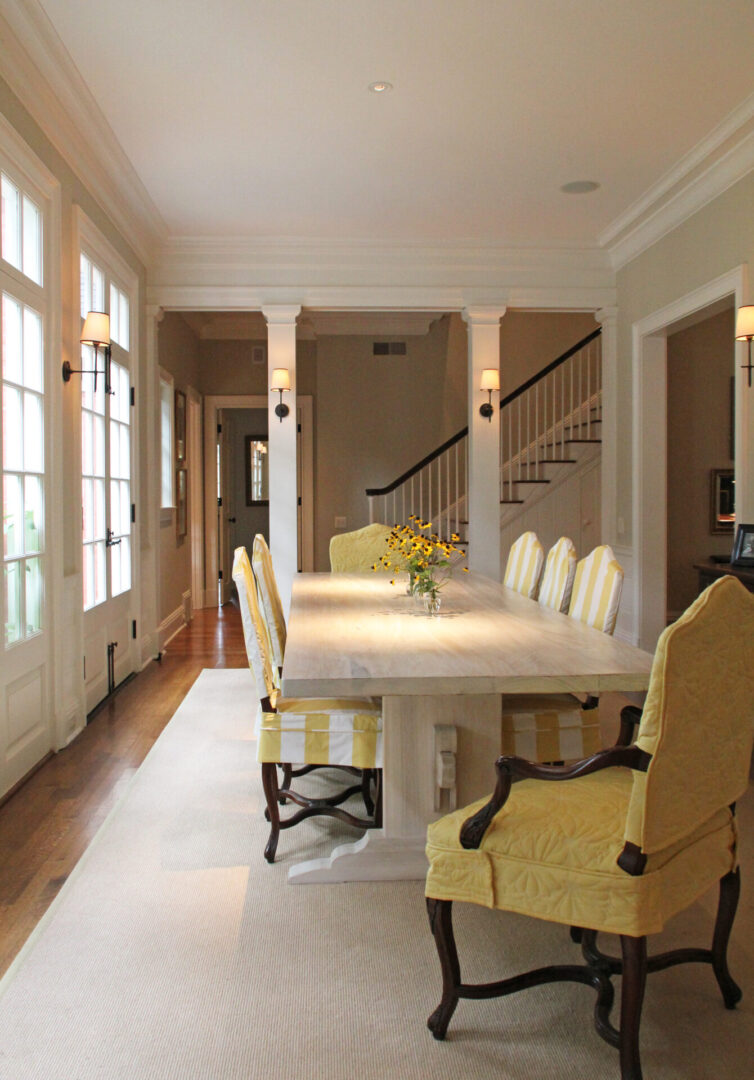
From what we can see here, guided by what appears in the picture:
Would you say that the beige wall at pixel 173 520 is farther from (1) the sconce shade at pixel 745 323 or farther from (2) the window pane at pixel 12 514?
(1) the sconce shade at pixel 745 323

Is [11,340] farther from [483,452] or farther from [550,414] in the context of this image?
[550,414]

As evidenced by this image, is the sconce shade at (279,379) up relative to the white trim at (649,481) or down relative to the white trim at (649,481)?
up

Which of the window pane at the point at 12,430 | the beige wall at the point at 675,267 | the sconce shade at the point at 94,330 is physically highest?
the beige wall at the point at 675,267

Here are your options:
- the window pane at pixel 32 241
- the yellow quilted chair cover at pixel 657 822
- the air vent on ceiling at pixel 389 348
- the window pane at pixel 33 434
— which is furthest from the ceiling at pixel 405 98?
the air vent on ceiling at pixel 389 348

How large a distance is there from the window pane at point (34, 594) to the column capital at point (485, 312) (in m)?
3.75

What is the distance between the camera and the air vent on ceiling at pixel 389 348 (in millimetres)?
8794

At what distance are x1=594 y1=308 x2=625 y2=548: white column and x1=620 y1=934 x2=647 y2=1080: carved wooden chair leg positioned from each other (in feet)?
15.7

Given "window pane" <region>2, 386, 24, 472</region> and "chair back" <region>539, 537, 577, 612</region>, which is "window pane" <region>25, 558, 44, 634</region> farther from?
"chair back" <region>539, 537, 577, 612</region>

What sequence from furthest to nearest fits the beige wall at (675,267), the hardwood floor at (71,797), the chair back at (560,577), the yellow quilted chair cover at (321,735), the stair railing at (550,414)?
the stair railing at (550,414) → the beige wall at (675,267) → the chair back at (560,577) → the yellow quilted chair cover at (321,735) → the hardwood floor at (71,797)

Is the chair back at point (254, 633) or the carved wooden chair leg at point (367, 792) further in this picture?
the carved wooden chair leg at point (367, 792)

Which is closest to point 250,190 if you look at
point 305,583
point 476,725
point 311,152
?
point 311,152

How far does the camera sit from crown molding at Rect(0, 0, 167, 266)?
10.2 feet

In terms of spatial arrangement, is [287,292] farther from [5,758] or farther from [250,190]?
[5,758]

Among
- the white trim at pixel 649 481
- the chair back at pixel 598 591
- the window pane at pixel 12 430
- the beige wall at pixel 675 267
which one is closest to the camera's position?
the chair back at pixel 598 591
